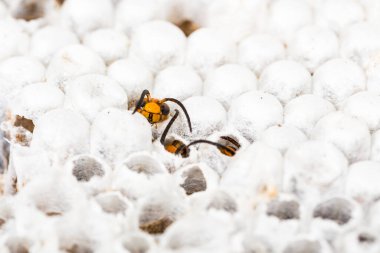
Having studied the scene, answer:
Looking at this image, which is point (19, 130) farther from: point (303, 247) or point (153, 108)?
point (303, 247)

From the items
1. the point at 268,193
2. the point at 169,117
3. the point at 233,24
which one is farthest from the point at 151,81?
the point at 268,193

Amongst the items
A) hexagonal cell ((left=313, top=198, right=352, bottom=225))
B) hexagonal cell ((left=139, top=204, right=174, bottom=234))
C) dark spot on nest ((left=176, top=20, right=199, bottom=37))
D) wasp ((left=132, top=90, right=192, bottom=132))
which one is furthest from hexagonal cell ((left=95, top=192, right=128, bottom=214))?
dark spot on nest ((left=176, top=20, right=199, bottom=37))

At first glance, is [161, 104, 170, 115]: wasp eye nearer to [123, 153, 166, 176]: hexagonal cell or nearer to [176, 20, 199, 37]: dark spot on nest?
[123, 153, 166, 176]: hexagonal cell

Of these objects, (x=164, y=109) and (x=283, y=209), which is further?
(x=164, y=109)

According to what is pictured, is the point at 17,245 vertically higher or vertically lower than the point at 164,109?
lower

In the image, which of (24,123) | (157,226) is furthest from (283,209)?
(24,123)
